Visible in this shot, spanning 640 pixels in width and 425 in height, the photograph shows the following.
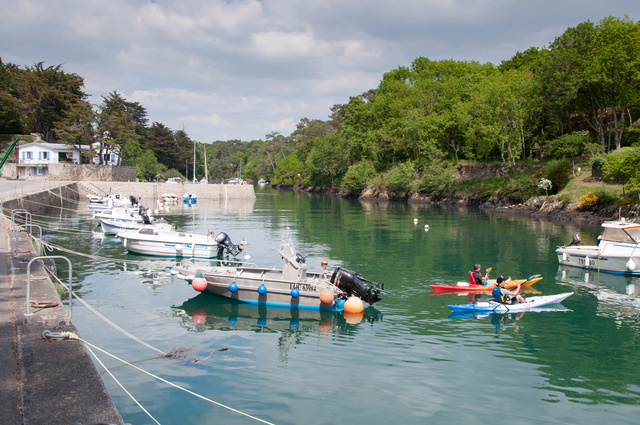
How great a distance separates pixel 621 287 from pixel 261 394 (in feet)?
68.5

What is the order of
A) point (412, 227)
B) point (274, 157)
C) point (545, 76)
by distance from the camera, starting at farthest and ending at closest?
point (274, 157)
point (545, 76)
point (412, 227)

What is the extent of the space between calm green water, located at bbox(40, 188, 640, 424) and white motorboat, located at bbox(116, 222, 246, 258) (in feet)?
6.75

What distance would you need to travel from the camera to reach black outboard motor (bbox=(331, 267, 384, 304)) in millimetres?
18625

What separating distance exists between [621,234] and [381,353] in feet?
66.6

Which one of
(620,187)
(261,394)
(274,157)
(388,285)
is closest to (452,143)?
(620,187)

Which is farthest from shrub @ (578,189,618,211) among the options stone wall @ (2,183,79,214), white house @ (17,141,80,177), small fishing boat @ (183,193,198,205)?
white house @ (17,141,80,177)

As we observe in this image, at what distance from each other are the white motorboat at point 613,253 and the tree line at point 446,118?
73.5ft

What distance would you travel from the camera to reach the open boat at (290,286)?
18688 mm

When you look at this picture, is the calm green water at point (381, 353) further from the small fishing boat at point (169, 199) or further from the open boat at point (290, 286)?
the small fishing boat at point (169, 199)

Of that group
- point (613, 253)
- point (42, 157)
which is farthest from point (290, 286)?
point (42, 157)

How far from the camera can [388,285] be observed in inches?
906

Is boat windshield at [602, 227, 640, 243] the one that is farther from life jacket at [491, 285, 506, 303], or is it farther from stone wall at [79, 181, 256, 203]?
stone wall at [79, 181, 256, 203]

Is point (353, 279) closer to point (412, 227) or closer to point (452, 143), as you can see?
point (412, 227)

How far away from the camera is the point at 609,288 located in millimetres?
23078
